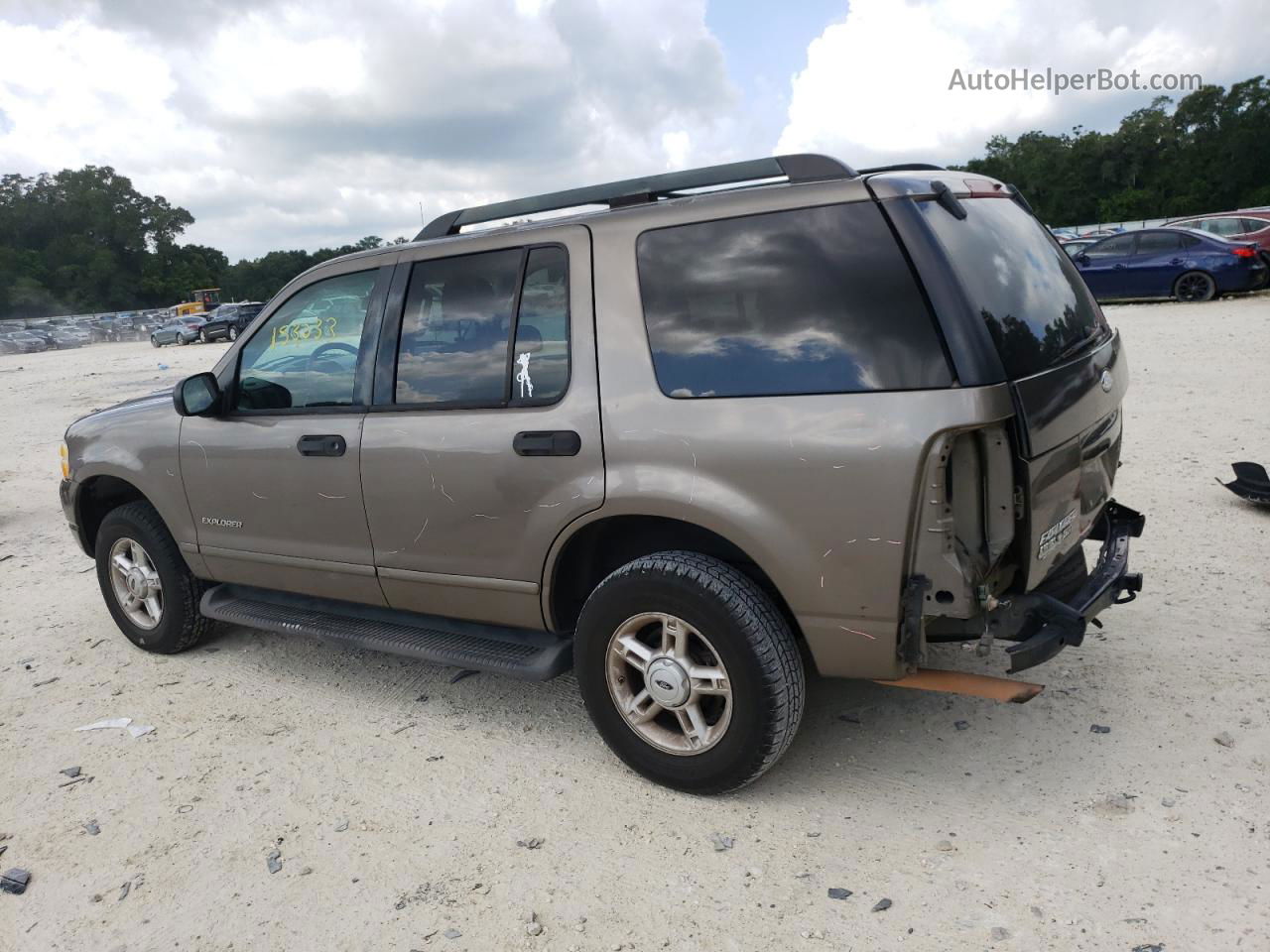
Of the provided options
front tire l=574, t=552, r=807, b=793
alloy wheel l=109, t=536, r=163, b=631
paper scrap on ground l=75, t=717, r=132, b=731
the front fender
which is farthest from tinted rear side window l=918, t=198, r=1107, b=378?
alloy wheel l=109, t=536, r=163, b=631

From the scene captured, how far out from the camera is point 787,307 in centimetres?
296

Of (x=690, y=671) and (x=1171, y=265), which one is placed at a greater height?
(x=1171, y=265)

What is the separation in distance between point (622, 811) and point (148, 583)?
3044 mm

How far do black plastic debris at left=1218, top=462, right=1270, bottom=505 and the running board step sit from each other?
428 cm

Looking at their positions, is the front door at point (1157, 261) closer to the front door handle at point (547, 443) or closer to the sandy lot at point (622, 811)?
the sandy lot at point (622, 811)

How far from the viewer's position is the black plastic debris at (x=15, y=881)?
310 centimetres

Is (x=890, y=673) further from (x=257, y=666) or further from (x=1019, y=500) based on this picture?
(x=257, y=666)

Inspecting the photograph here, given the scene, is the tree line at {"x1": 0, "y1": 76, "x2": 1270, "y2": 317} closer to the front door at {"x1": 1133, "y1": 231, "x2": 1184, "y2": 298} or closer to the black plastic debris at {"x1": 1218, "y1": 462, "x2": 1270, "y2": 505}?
the front door at {"x1": 1133, "y1": 231, "x2": 1184, "y2": 298}

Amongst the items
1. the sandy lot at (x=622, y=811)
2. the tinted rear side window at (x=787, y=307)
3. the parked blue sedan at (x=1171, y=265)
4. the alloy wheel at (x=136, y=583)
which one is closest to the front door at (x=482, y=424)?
the tinted rear side window at (x=787, y=307)

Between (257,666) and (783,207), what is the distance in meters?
3.45

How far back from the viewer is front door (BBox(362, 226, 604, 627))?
3.38 m

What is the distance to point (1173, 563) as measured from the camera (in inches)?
193

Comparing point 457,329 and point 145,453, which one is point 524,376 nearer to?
point 457,329

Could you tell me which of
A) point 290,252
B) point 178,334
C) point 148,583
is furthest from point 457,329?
point 290,252
